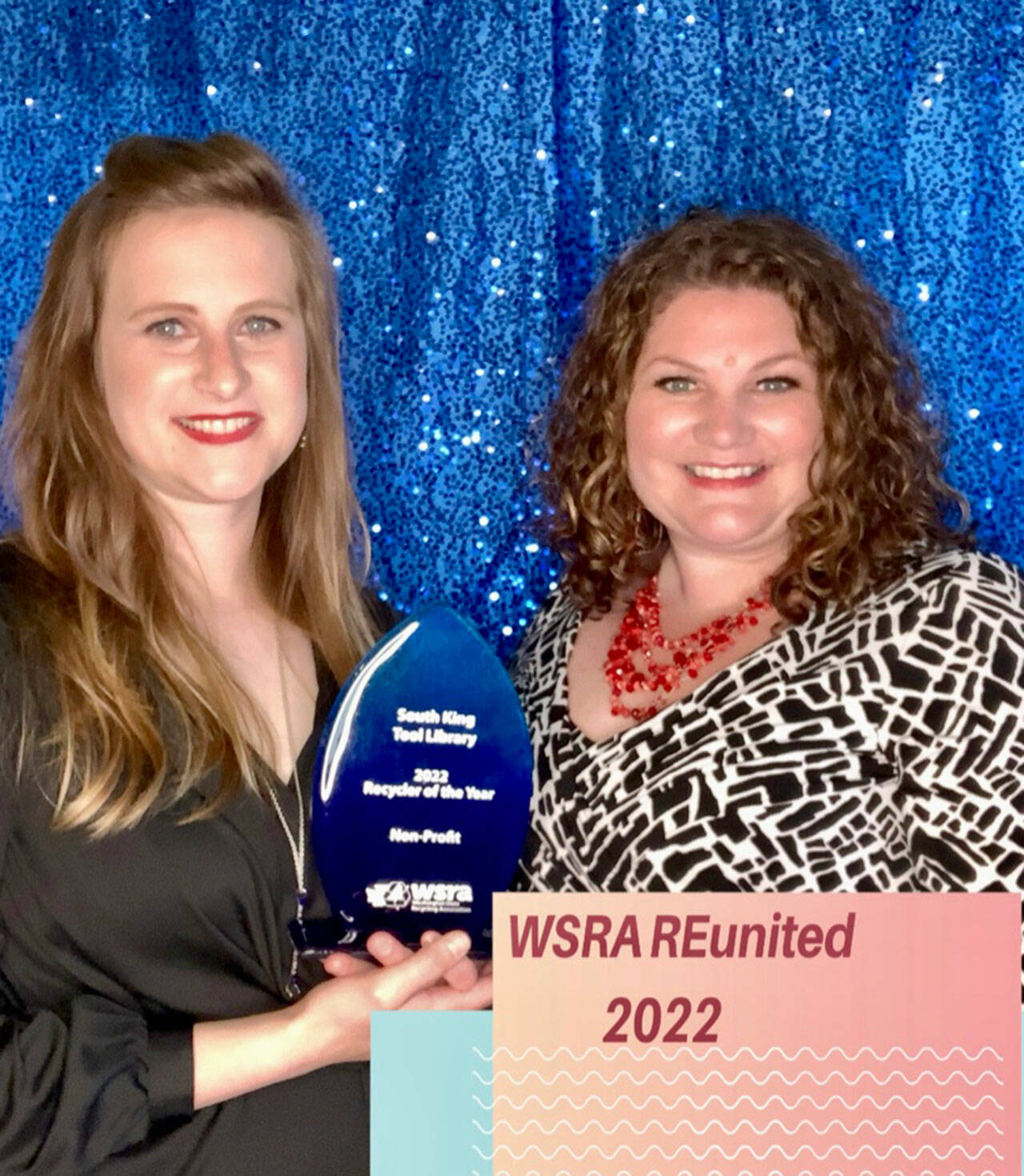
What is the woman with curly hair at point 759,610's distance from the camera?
1.35 meters

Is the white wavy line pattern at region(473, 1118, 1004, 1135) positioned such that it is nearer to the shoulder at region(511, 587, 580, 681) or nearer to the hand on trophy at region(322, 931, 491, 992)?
the hand on trophy at region(322, 931, 491, 992)

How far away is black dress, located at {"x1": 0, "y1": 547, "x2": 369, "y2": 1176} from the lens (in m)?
1.19

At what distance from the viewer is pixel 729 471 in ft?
4.96

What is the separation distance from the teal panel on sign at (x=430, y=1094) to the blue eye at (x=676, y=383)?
82 cm

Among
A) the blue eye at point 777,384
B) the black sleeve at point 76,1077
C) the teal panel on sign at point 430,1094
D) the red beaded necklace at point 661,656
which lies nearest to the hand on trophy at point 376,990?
the black sleeve at point 76,1077

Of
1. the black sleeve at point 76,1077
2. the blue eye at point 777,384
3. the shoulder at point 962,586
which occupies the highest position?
the blue eye at point 777,384

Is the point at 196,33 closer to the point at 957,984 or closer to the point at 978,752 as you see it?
the point at 978,752

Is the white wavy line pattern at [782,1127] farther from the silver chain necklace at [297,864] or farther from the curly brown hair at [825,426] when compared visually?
the curly brown hair at [825,426]

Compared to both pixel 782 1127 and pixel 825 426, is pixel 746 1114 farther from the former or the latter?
pixel 825 426

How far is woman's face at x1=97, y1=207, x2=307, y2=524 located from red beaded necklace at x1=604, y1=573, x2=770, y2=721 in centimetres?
44

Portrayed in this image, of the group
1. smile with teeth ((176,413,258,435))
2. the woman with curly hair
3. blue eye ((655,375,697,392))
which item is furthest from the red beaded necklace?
smile with teeth ((176,413,258,435))

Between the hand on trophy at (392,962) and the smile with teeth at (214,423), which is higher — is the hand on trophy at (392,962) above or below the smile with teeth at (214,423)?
below

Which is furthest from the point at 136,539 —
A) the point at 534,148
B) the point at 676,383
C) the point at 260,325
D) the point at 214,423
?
the point at 534,148

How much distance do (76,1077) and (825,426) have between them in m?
0.97
